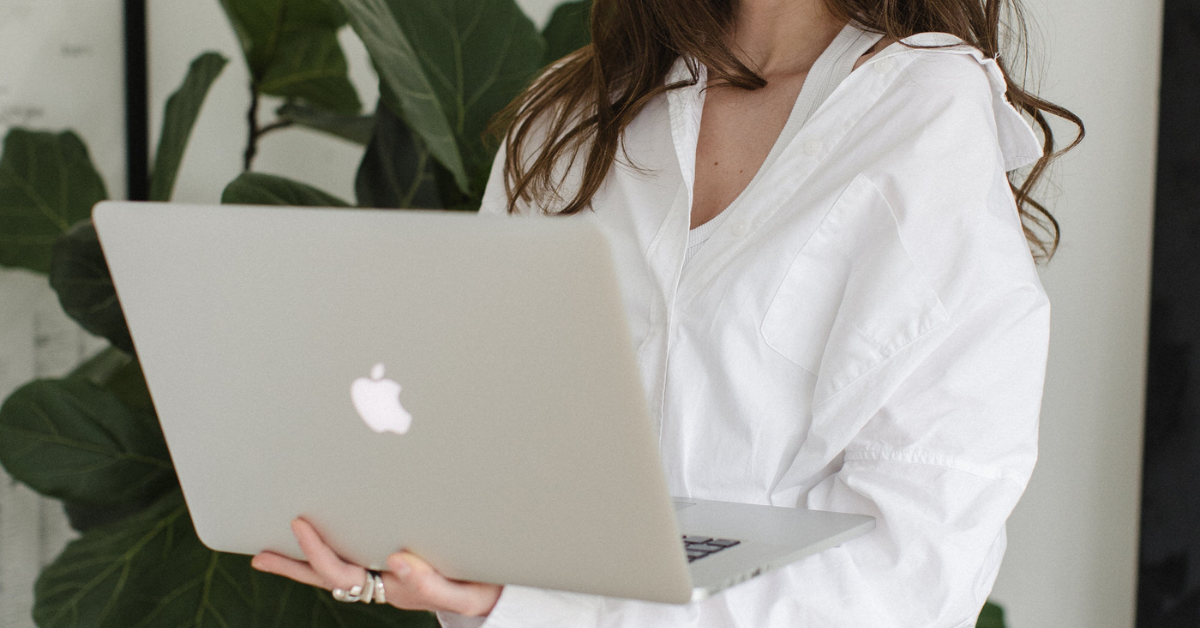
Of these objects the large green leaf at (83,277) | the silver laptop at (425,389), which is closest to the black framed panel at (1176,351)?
the silver laptop at (425,389)

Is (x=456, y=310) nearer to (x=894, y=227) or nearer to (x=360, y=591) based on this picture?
(x=360, y=591)

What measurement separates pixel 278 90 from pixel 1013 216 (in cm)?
117

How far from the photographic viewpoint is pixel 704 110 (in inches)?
42.9

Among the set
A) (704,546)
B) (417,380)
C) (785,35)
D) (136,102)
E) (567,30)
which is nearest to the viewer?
(417,380)

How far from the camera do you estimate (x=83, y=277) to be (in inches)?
47.8

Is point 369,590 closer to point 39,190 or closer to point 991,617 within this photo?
point 991,617

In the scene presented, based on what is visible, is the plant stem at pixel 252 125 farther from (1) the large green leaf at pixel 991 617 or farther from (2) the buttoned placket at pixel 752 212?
(1) the large green leaf at pixel 991 617

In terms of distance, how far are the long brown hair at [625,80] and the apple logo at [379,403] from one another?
502mm

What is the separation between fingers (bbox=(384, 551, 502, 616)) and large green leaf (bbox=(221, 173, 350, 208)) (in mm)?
599

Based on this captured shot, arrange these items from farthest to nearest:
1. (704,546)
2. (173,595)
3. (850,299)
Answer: (173,595) → (850,299) → (704,546)

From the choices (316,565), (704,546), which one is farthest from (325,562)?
(704,546)

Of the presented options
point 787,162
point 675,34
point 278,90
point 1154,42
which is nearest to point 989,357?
point 787,162

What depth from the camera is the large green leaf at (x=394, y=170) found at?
129cm

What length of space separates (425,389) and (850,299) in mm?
409
